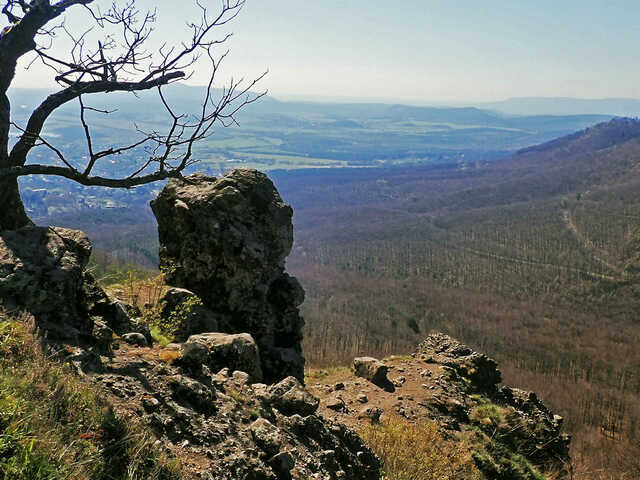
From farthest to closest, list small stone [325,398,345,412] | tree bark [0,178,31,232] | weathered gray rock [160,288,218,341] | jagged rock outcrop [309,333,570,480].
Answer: small stone [325,398,345,412], jagged rock outcrop [309,333,570,480], weathered gray rock [160,288,218,341], tree bark [0,178,31,232]

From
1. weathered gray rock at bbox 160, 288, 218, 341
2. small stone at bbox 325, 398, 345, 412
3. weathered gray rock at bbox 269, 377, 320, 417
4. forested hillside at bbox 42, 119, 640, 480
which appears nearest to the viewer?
weathered gray rock at bbox 269, 377, 320, 417

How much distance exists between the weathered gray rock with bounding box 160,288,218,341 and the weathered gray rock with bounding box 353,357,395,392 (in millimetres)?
6791

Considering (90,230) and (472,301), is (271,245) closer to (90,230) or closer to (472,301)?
(472,301)

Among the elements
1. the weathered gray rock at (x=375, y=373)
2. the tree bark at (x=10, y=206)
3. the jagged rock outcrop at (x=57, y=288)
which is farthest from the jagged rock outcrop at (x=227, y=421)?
the weathered gray rock at (x=375, y=373)

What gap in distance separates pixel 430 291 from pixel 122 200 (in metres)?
148

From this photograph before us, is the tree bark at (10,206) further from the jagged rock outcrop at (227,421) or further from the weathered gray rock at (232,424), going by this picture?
the weathered gray rock at (232,424)

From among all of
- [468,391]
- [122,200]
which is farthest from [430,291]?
[122,200]

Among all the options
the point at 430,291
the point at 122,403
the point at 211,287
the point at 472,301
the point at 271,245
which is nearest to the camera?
the point at 122,403

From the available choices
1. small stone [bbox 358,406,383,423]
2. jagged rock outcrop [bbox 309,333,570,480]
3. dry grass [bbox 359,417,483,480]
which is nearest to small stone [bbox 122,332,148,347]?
dry grass [bbox 359,417,483,480]

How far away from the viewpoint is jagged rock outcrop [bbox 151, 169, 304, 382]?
10711 millimetres

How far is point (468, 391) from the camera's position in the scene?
1505 cm

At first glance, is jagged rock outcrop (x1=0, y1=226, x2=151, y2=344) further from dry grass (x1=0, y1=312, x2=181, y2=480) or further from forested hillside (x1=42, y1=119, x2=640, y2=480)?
forested hillside (x1=42, y1=119, x2=640, y2=480)

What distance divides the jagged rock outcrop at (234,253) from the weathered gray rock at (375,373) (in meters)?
3.85

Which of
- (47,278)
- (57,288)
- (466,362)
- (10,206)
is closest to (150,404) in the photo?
(57,288)
